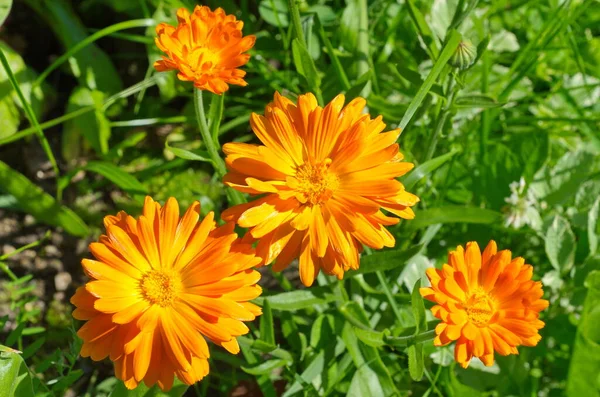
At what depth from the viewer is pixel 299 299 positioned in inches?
73.7

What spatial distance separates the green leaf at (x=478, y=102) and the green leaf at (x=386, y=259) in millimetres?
408

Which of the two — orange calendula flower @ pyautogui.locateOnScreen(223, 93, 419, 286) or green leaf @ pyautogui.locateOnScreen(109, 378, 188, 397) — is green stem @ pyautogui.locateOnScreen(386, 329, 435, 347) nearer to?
orange calendula flower @ pyautogui.locateOnScreen(223, 93, 419, 286)

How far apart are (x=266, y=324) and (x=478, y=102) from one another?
84 centimetres

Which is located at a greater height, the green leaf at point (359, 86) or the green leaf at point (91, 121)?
the green leaf at point (359, 86)

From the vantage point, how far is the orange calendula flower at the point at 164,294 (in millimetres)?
1355

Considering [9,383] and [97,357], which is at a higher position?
[97,357]

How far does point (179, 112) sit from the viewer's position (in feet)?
8.90

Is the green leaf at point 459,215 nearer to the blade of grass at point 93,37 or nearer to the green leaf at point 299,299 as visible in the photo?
the green leaf at point 299,299

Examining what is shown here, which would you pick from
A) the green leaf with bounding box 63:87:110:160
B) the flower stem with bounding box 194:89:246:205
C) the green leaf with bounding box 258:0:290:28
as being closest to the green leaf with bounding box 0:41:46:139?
the green leaf with bounding box 63:87:110:160

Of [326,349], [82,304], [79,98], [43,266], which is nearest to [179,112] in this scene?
[79,98]

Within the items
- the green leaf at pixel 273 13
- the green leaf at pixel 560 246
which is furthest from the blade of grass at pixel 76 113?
the green leaf at pixel 560 246

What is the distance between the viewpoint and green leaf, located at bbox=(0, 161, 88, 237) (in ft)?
7.64

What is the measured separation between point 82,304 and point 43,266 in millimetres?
1117

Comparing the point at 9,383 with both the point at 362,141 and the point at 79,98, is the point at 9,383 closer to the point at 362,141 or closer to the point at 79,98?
the point at 362,141
